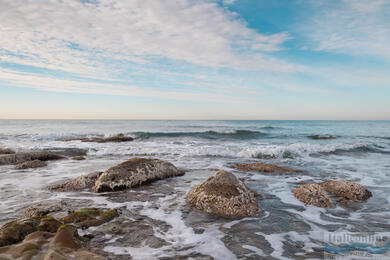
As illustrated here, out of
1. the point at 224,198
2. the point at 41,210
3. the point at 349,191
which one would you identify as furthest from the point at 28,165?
the point at 349,191

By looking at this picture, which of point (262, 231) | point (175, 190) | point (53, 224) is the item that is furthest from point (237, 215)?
point (53, 224)

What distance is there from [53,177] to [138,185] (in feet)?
11.0

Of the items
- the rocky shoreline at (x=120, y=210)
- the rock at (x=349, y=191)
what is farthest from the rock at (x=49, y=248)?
the rock at (x=349, y=191)

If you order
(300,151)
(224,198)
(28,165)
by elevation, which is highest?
(224,198)

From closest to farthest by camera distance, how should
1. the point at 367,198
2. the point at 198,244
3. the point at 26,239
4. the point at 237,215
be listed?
the point at 26,239 → the point at 198,244 → the point at 237,215 → the point at 367,198

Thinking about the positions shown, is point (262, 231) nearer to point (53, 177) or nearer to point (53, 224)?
point (53, 224)

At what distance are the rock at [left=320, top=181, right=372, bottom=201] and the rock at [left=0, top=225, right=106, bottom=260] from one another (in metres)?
5.96

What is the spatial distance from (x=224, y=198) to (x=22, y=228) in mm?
3523

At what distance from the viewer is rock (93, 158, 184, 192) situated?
647cm

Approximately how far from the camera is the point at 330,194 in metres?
6.28

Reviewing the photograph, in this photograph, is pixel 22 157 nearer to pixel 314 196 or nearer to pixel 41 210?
pixel 41 210

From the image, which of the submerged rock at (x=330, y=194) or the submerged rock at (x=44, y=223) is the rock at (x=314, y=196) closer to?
the submerged rock at (x=330, y=194)

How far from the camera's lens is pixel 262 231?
13.5 feet

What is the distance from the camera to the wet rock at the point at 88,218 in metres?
4.05
